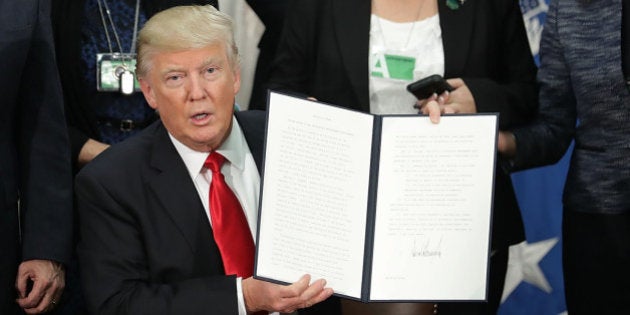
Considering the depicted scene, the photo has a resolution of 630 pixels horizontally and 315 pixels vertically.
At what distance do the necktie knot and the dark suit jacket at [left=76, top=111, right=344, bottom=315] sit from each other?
0.20 ft

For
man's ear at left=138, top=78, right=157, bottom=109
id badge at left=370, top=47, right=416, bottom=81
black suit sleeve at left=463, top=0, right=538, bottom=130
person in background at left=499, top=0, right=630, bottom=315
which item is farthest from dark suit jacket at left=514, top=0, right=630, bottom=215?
man's ear at left=138, top=78, right=157, bottom=109

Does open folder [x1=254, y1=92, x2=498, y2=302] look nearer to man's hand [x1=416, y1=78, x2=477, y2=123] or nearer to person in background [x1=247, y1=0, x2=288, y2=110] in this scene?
man's hand [x1=416, y1=78, x2=477, y2=123]

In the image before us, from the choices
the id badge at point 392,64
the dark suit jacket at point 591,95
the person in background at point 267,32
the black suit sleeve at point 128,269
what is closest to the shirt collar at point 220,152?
the black suit sleeve at point 128,269

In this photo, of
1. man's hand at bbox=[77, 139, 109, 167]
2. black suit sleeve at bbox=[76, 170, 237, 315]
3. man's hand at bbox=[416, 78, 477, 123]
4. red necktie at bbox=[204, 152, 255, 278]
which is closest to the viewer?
black suit sleeve at bbox=[76, 170, 237, 315]

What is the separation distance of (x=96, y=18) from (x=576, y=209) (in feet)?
5.22

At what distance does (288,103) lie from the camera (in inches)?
89.4

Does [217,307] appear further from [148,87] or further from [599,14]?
[599,14]

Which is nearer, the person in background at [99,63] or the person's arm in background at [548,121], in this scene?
the person's arm in background at [548,121]

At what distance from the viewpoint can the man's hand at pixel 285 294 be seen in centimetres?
226

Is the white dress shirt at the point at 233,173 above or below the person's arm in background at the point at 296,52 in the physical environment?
below

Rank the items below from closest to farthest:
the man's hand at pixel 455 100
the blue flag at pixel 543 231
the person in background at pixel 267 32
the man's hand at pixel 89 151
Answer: the man's hand at pixel 455 100, the man's hand at pixel 89 151, the person in background at pixel 267 32, the blue flag at pixel 543 231

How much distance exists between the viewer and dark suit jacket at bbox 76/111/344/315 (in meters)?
2.40

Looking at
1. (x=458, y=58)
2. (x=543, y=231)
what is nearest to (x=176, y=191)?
(x=458, y=58)

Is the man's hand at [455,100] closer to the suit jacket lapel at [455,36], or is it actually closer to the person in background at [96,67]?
the suit jacket lapel at [455,36]
